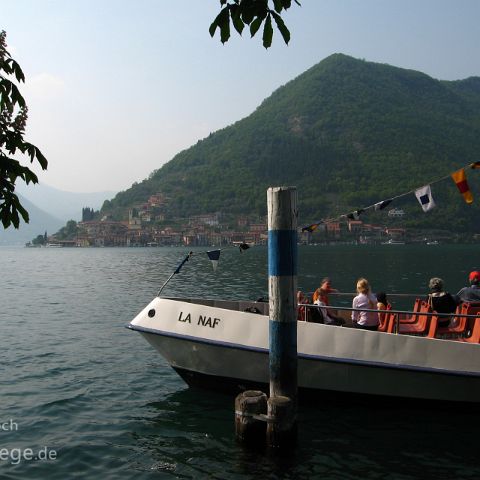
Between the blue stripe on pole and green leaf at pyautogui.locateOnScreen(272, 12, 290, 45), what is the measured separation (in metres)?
4.48

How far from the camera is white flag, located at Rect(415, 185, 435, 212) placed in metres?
9.89

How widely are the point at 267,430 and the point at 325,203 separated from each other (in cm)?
16160

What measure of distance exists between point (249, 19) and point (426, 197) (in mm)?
7927

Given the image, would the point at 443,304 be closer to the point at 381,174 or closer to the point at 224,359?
the point at 224,359

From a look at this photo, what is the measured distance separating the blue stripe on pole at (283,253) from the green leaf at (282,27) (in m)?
4.48

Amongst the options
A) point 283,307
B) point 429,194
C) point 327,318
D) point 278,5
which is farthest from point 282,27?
point 429,194

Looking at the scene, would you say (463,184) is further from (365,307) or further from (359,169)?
(359,169)

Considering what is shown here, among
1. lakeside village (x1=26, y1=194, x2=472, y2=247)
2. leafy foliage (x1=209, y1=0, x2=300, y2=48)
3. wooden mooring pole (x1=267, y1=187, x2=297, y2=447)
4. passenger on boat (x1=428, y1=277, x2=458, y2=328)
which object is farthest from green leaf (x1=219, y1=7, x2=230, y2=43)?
lakeside village (x1=26, y1=194, x2=472, y2=247)

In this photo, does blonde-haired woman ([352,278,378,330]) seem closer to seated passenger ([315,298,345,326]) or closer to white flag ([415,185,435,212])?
seated passenger ([315,298,345,326])

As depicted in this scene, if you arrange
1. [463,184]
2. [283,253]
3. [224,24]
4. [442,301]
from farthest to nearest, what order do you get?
[463,184], [442,301], [283,253], [224,24]

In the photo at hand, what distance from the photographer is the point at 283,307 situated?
282 inches

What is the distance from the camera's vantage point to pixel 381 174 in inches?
6811

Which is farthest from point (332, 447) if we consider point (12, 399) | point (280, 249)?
point (12, 399)

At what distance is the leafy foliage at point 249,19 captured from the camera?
2.82 metres
